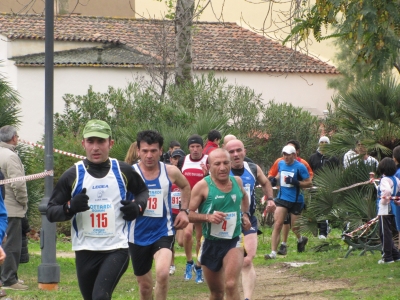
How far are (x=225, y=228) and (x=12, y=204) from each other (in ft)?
12.2

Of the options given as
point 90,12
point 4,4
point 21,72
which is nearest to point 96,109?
point 21,72

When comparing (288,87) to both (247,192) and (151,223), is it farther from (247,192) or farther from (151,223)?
(151,223)

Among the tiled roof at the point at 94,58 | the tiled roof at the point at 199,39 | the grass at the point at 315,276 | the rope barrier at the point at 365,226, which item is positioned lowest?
the grass at the point at 315,276

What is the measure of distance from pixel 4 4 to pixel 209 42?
372 inches

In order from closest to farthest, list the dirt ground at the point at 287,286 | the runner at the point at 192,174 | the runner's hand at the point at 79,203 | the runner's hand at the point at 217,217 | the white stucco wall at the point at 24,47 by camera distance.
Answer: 1. the runner's hand at the point at 79,203
2. the runner's hand at the point at 217,217
3. the dirt ground at the point at 287,286
4. the runner at the point at 192,174
5. the white stucco wall at the point at 24,47

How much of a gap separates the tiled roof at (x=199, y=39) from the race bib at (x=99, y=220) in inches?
1022

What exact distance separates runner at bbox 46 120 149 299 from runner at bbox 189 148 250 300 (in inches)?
58.7

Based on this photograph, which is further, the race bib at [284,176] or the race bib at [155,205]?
the race bib at [284,176]

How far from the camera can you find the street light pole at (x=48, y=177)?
10.5 m

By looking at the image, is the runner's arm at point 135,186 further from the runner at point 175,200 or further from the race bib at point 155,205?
the runner at point 175,200

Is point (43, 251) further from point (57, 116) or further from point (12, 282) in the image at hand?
point (57, 116)

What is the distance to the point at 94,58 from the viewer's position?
33469 mm

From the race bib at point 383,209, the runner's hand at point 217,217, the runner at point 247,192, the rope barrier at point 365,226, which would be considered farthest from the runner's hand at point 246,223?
the rope barrier at point 365,226

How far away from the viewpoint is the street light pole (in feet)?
34.5
